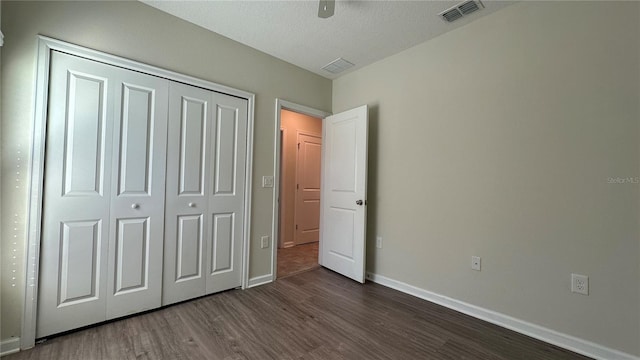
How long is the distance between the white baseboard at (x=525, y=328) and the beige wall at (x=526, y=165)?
0.13 feet

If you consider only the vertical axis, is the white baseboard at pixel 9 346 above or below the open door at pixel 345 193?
below

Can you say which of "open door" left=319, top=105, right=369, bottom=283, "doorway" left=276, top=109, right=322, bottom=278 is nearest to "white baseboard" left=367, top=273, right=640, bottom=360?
"open door" left=319, top=105, right=369, bottom=283

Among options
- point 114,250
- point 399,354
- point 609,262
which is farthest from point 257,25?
point 609,262

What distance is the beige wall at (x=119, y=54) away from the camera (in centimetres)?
160

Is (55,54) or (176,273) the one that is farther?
(176,273)

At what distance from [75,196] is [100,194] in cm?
13

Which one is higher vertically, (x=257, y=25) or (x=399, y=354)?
(x=257, y=25)

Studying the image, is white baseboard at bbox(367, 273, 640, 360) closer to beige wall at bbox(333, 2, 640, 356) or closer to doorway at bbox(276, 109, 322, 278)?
beige wall at bbox(333, 2, 640, 356)

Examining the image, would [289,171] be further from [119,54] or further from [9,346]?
[9,346]

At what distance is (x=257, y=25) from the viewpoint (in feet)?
7.55

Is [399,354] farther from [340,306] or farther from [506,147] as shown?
[506,147]

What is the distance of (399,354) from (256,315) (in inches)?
44.3

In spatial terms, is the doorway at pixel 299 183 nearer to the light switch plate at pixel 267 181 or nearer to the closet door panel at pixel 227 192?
the light switch plate at pixel 267 181

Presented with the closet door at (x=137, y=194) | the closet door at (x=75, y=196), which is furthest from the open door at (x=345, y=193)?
the closet door at (x=75, y=196)
